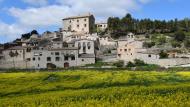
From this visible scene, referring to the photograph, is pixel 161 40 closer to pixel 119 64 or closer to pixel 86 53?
pixel 86 53

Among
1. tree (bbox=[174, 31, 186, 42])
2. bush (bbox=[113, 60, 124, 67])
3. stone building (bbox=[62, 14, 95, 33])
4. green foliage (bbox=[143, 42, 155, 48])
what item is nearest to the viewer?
bush (bbox=[113, 60, 124, 67])

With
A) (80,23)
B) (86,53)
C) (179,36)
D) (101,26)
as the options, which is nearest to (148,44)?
(179,36)

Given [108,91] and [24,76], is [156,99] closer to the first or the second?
[108,91]

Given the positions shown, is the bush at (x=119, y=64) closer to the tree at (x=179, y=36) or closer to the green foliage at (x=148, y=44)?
the green foliage at (x=148, y=44)

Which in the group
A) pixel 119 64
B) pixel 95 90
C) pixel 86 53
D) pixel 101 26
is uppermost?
pixel 101 26

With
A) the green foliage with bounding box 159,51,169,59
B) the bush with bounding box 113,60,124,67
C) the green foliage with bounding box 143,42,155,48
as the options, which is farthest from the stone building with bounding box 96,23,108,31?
the green foliage with bounding box 159,51,169,59

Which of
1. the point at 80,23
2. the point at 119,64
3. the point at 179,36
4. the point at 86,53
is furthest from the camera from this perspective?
the point at 80,23

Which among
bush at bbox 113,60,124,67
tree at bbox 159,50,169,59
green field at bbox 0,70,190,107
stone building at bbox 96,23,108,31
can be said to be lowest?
green field at bbox 0,70,190,107

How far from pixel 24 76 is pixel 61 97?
28251 millimetres

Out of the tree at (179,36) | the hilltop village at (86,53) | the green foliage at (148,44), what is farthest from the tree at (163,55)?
the tree at (179,36)

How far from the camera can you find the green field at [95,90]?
44.8m

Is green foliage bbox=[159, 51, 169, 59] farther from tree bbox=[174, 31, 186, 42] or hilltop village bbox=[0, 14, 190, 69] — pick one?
tree bbox=[174, 31, 186, 42]

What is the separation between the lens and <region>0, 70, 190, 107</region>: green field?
147 feet

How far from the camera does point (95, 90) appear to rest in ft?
190
